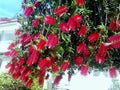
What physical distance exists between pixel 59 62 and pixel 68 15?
1.35 feet

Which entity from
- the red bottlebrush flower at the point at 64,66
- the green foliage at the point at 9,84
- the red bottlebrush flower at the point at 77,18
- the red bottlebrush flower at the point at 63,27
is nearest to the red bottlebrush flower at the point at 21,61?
the red bottlebrush flower at the point at 64,66

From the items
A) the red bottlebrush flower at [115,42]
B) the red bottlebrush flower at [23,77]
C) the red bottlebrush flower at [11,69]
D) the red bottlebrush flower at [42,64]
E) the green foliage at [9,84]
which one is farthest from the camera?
the green foliage at [9,84]

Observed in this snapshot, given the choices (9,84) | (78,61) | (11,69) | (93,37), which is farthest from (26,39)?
(9,84)

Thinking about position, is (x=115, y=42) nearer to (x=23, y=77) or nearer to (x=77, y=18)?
(x=77, y=18)

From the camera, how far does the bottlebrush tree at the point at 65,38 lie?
2.79 m

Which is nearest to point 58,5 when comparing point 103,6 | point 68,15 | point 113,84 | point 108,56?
point 68,15

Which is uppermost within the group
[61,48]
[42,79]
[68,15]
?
[68,15]

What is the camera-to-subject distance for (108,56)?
319 centimetres

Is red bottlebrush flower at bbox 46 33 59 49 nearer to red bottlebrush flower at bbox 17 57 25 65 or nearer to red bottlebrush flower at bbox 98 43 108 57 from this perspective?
red bottlebrush flower at bbox 98 43 108 57

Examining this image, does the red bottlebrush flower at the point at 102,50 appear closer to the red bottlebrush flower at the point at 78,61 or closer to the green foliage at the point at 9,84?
the red bottlebrush flower at the point at 78,61

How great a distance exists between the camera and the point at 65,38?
2994 mm

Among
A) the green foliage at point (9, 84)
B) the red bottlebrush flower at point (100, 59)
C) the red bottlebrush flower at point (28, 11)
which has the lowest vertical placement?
the red bottlebrush flower at point (100, 59)

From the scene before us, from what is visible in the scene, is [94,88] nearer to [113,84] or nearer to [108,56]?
[113,84]

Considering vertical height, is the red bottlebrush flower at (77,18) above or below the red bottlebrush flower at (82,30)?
above
